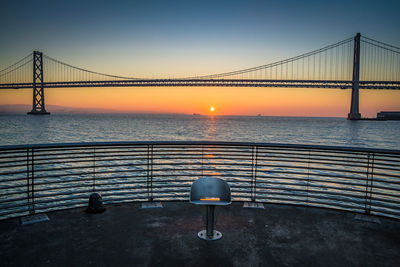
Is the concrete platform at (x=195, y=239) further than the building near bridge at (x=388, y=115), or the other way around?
the building near bridge at (x=388, y=115)

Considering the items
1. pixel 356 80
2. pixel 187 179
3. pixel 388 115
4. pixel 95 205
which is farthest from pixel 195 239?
pixel 388 115

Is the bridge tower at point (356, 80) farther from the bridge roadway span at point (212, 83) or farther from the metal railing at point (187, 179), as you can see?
the metal railing at point (187, 179)

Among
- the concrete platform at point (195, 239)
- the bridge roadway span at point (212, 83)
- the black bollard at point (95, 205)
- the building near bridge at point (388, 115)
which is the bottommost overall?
the concrete platform at point (195, 239)

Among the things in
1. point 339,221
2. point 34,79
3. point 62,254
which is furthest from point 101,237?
point 34,79

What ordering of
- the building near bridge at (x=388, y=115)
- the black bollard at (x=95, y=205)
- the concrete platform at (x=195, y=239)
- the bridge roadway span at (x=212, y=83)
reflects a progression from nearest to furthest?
the concrete platform at (x=195, y=239), the black bollard at (x=95, y=205), the bridge roadway span at (x=212, y=83), the building near bridge at (x=388, y=115)

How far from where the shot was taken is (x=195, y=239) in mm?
3088

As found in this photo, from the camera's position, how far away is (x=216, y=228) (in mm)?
3379

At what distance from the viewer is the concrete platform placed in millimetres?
2648

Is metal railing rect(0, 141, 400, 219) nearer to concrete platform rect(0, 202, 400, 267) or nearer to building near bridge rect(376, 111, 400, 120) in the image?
concrete platform rect(0, 202, 400, 267)

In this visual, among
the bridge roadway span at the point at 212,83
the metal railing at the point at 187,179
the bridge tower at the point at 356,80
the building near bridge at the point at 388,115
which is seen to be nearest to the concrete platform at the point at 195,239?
the metal railing at the point at 187,179

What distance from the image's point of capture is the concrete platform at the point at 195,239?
265 centimetres

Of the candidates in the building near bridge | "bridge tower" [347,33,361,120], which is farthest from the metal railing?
the building near bridge

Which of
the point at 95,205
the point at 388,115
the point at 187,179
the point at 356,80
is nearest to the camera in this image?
the point at 95,205

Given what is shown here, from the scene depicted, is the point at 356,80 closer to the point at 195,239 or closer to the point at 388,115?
the point at 195,239
